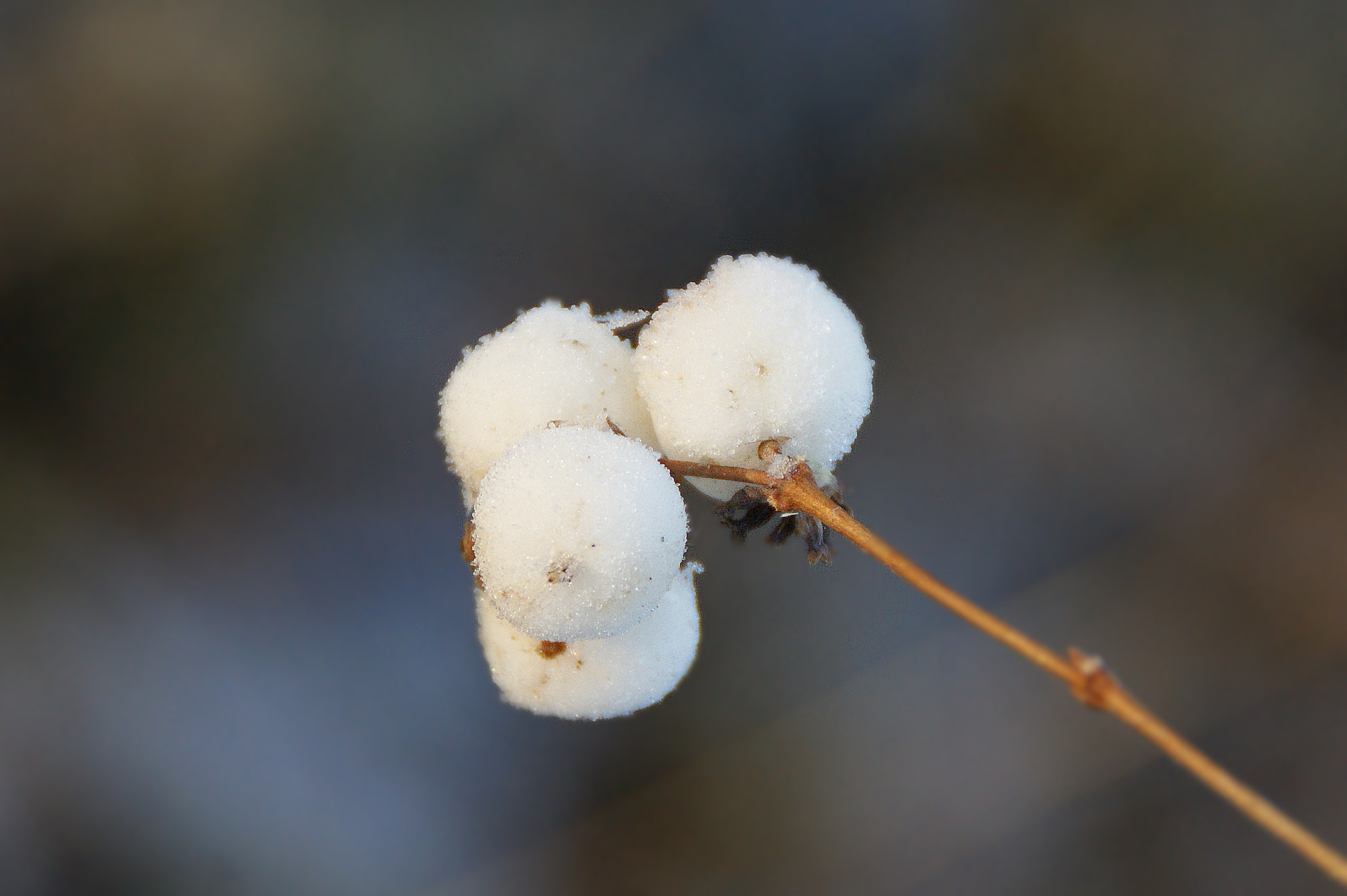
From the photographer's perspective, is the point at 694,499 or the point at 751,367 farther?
the point at 694,499

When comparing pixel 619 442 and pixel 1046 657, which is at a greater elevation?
pixel 619 442

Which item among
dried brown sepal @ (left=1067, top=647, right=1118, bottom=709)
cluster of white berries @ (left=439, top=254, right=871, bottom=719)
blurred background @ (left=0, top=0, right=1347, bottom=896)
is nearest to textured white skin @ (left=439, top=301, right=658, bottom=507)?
cluster of white berries @ (left=439, top=254, right=871, bottom=719)

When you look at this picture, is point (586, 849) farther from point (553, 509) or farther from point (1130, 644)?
point (553, 509)

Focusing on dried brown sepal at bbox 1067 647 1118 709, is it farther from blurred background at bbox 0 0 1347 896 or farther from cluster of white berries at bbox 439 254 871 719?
blurred background at bbox 0 0 1347 896

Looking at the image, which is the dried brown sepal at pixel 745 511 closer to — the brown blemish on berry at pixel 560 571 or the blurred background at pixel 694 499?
the brown blemish on berry at pixel 560 571

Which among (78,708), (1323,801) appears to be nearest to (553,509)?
(78,708)

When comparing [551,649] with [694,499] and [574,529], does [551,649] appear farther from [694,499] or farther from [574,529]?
[694,499]

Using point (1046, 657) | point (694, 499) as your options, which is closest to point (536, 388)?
point (1046, 657)
